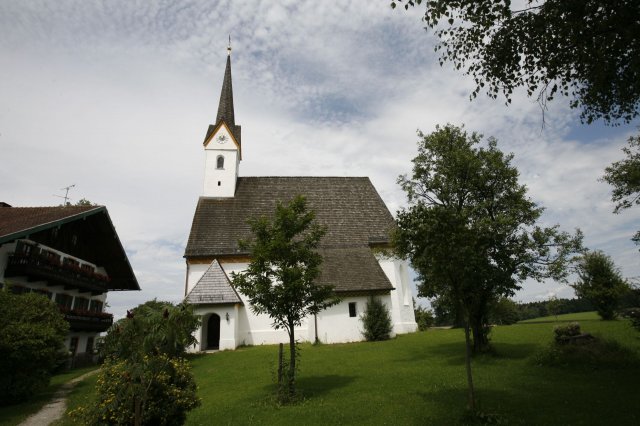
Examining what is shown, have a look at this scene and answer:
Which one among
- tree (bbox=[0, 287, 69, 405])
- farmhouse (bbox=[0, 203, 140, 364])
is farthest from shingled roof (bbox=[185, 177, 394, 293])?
tree (bbox=[0, 287, 69, 405])

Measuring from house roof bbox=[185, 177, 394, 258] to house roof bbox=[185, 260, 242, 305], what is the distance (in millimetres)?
2394

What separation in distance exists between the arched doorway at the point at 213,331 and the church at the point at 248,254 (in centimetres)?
7

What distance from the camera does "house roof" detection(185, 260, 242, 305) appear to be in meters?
25.0

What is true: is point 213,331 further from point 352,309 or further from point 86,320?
point 352,309

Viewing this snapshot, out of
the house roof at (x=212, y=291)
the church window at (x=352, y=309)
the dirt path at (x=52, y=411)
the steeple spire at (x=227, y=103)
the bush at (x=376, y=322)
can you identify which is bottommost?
the dirt path at (x=52, y=411)

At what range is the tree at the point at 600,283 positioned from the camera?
29.2 meters

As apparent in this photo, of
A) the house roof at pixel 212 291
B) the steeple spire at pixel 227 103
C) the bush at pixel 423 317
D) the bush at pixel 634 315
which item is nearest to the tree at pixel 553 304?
the bush at pixel 423 317

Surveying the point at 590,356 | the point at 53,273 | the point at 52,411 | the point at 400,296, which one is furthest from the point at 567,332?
the point at 53,273

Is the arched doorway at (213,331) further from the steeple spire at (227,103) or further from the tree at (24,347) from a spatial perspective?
the steeple spire at (227,103)

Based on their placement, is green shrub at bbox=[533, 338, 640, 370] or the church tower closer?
green shrub at bbox=[533, 338, 640, 370]

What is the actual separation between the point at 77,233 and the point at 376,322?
20.9 m

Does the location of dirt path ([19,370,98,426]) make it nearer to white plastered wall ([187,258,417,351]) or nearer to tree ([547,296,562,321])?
white plastered wall ([187,258,417,351])

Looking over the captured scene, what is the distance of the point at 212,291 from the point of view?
25594mm

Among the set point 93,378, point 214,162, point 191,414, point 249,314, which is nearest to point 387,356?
point 191,414
